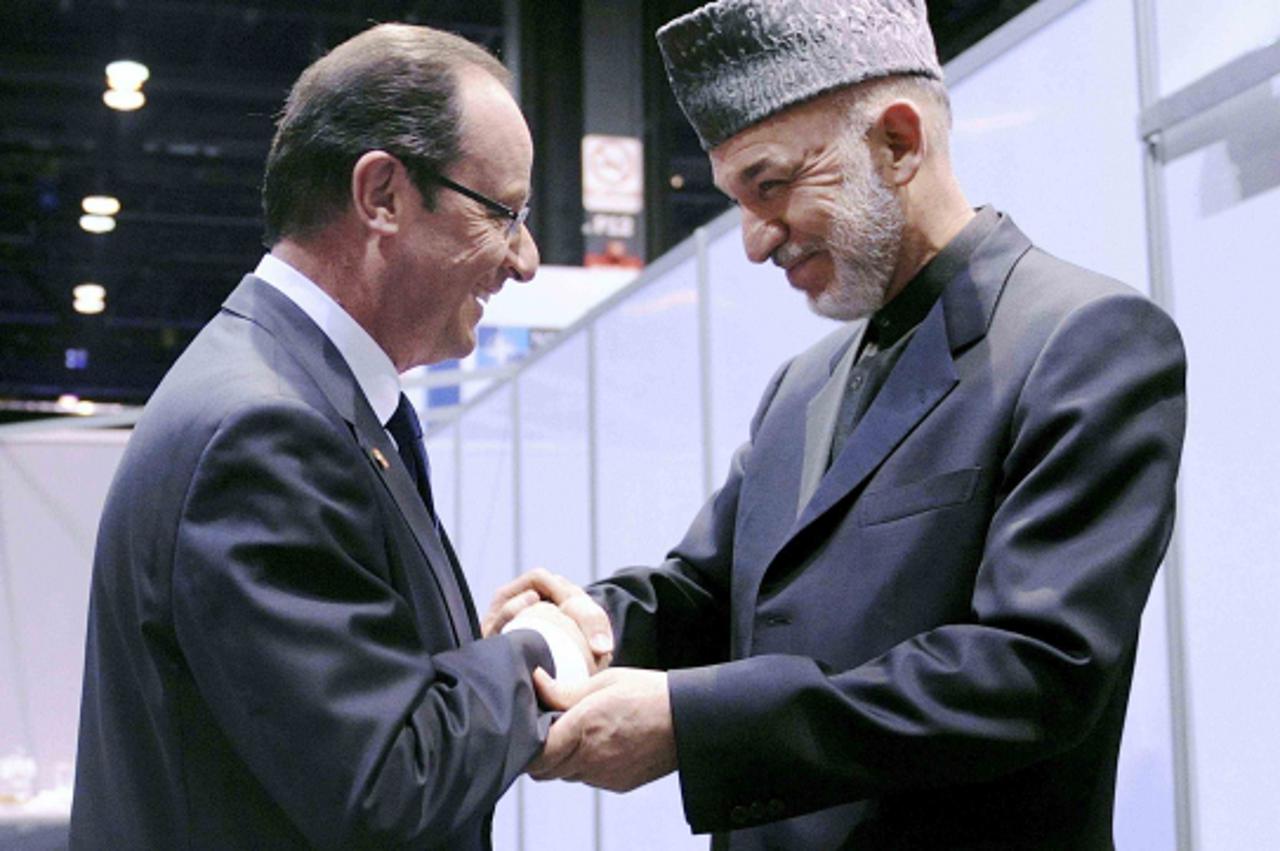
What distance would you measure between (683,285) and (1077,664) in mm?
2915

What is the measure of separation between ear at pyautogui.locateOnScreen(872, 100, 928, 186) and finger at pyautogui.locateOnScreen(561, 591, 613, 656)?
0.61 m

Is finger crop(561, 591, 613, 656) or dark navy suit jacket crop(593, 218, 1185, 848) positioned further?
finger crop(561, 591, 613, 656)

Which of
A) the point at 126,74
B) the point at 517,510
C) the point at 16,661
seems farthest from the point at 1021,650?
the point at 126,74

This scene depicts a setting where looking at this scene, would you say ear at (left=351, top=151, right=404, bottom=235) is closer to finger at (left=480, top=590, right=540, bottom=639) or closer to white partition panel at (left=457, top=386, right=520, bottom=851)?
finger at (left=480, top=590, right=540, bottom=639)

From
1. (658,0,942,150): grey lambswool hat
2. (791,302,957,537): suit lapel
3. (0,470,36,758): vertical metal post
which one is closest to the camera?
(791,302,957,537): suit lapel

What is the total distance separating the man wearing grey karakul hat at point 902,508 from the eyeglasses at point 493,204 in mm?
A: 292

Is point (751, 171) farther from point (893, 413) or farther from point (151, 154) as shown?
point (151, 154)

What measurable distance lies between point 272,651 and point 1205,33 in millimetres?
1598

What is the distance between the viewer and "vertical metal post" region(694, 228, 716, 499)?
13.9 ft

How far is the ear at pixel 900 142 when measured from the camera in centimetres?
209

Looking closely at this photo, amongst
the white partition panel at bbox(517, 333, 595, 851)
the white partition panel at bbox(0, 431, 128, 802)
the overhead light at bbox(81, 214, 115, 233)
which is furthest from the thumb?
the overhead light at bbox(81, 214, 115, 233)

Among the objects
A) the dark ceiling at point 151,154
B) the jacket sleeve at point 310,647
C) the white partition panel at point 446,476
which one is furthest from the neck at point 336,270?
the dark ceiling at point 151,154

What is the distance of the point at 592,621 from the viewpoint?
2133 millimetres

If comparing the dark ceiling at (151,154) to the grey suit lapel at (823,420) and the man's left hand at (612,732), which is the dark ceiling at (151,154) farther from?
the man's left hand at (612,732)
